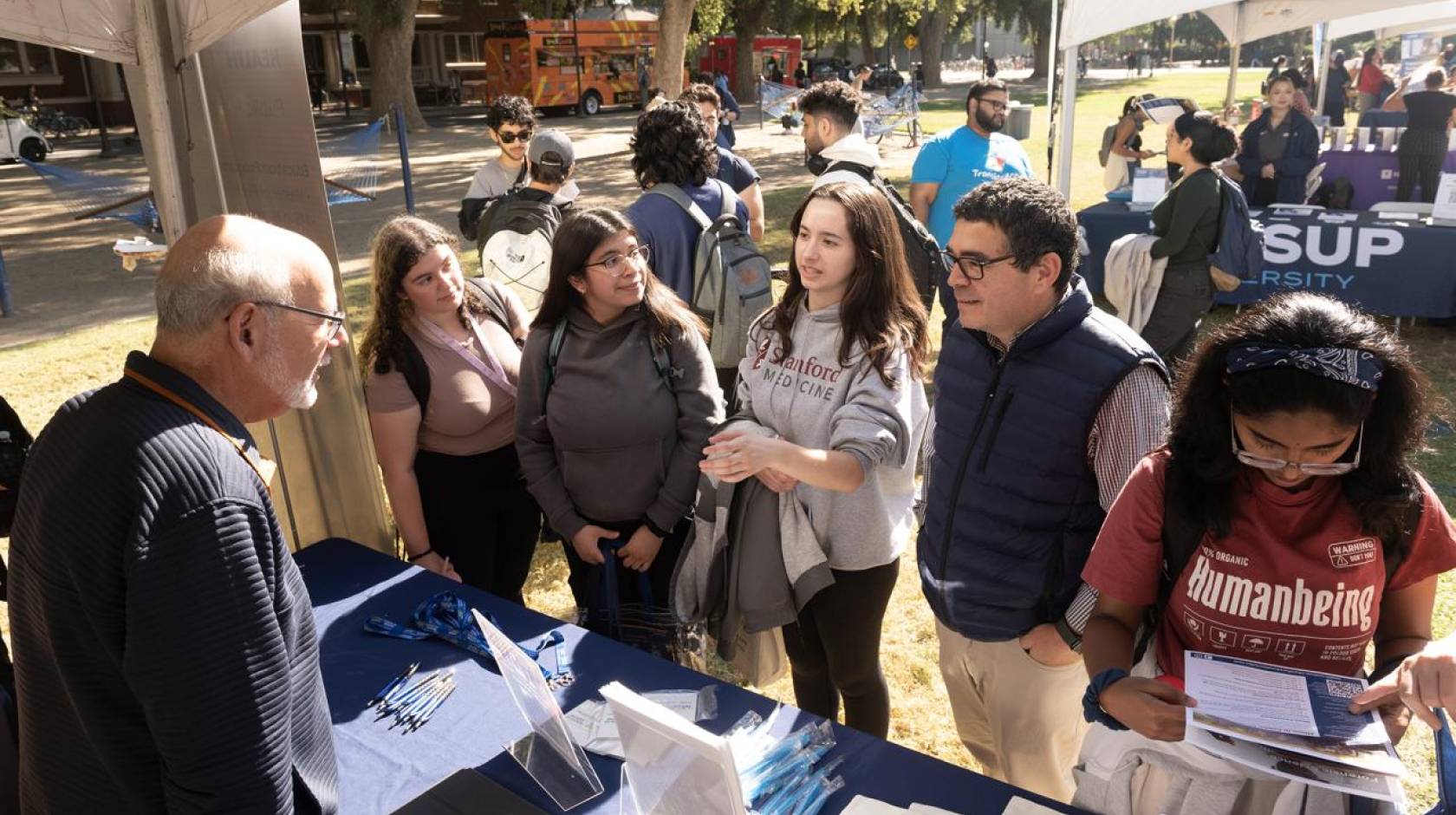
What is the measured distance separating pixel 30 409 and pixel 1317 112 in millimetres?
15671

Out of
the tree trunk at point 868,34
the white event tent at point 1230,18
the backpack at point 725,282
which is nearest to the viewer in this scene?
the backpack at point 725,282

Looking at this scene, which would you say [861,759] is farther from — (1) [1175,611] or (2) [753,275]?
(2) [753,275]

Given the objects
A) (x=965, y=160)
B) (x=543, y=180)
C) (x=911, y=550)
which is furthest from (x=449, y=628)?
(x=965, y=160)

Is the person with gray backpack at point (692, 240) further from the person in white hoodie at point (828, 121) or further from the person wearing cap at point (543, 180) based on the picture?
the person in white hoodie at point (828, 121)

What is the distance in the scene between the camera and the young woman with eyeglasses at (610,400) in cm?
268

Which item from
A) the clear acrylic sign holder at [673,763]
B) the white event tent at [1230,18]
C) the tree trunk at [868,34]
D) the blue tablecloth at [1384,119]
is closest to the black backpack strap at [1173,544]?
the clear acrylic sign holder at [673,763]

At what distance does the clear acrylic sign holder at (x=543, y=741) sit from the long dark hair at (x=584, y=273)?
115 centimetres

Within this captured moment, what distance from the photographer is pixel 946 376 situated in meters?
2.23

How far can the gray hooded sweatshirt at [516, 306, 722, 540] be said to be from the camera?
2.69m

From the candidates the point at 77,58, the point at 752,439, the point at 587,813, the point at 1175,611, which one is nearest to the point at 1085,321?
the point at 1175,611

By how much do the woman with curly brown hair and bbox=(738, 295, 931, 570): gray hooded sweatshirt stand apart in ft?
2.91

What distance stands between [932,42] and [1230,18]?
3292cm

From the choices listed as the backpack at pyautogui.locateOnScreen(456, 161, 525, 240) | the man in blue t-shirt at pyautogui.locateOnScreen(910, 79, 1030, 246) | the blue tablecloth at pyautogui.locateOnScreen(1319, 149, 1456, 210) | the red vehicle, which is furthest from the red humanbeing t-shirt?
the red vehicle

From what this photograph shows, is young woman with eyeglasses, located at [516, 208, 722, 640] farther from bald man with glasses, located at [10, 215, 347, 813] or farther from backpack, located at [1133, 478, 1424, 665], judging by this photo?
backpack, located at [1133, 478, 1424, 665]
